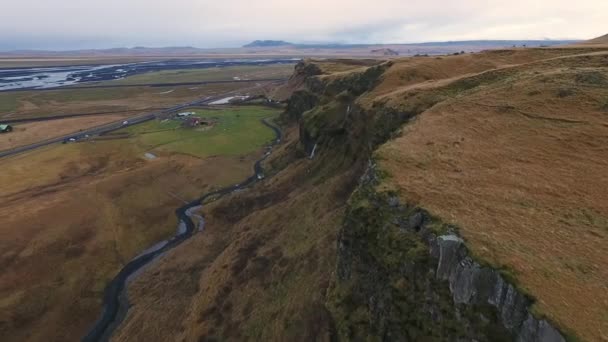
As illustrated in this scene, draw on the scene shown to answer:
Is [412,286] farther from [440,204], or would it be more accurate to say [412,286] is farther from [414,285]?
[440,204]

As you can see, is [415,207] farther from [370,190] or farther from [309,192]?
[309,192]

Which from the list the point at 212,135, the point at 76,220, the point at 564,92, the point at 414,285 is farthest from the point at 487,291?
the point at 212,135

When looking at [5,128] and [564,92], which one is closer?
[564,92]

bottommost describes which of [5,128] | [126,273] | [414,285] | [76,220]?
[126,273]

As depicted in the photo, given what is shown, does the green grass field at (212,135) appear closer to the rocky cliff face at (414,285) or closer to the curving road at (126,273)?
the curving road at (126,273)

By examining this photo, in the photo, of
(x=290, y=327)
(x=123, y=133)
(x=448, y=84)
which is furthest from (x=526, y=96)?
(x=123, y=133)

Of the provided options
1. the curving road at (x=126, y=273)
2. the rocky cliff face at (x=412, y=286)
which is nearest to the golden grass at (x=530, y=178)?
the rocky cliff face at (x=412, y=286)
